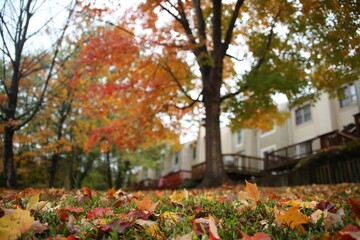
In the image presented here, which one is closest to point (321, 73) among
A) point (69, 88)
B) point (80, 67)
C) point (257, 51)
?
point (257, 51)

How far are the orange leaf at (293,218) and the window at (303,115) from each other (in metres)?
24.0

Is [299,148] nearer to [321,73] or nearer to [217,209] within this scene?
[321,73]

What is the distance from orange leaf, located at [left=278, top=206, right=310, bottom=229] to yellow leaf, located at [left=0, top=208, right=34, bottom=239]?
1.32m

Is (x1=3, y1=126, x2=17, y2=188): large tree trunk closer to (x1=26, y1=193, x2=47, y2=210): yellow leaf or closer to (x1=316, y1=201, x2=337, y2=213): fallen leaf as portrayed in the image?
(x1=26, y1=193, x2=47, y2=210): yellow leaf

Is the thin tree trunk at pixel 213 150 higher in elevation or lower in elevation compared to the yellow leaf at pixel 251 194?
higher

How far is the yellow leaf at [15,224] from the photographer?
1.50 m

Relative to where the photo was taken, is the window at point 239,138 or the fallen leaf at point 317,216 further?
the window at point 239,138

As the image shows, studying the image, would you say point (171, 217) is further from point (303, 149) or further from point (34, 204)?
point (303, 149)

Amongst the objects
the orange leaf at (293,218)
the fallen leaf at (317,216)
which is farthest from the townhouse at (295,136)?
the orange leaf at (293,218)

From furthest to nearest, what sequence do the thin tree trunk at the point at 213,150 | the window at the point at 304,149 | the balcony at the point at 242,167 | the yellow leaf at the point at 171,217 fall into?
the balcony at the point at 242,167 → the window at the point at 304,149 → the thin tree trunk at the point at 213,150 → the yellow leaf at the point at 171,217

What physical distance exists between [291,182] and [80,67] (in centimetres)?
1076

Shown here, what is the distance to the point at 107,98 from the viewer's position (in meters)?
14.5

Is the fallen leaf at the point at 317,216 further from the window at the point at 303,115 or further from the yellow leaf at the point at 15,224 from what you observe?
the window at the point at 303,115

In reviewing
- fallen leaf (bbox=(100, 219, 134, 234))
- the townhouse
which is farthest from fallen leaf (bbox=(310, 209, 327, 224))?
the townhouse
